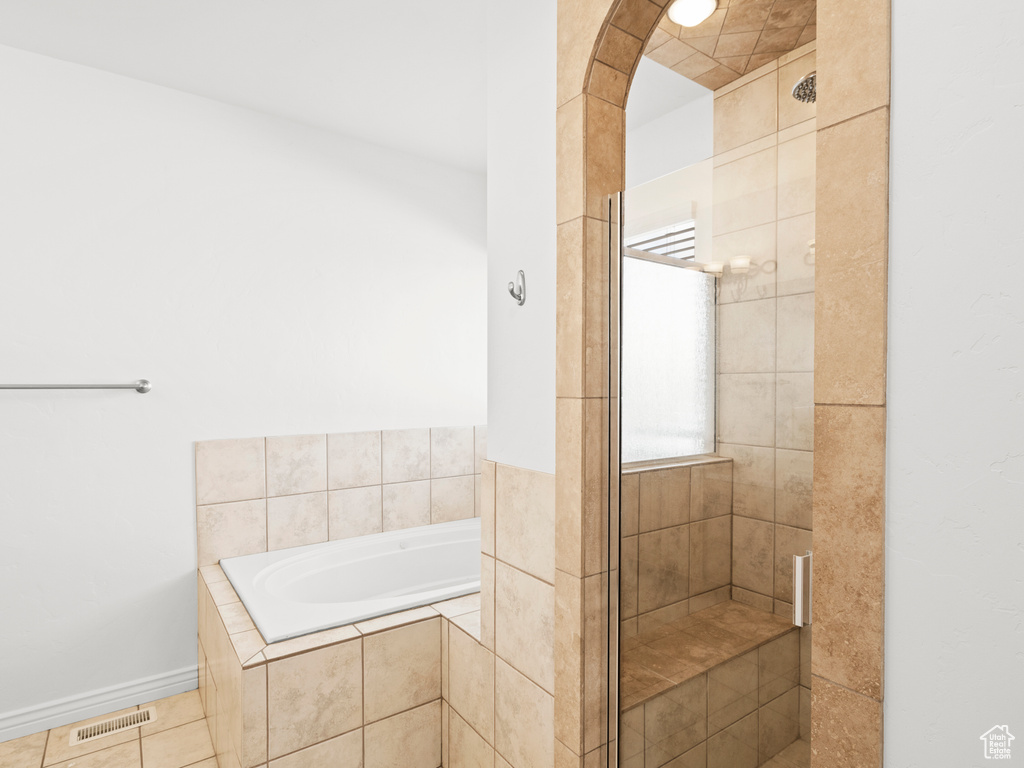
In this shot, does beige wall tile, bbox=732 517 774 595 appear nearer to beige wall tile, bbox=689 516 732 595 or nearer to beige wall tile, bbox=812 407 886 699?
beige wall tile, bbox=689 516 732 595

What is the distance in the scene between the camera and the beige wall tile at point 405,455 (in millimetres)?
2840

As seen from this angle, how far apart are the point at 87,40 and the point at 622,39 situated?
197 cm

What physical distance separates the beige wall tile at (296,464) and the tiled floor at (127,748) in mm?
918

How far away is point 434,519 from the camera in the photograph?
2994 millimetres

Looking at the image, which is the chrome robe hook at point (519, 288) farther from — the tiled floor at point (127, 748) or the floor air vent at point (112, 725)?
the floor air vent at point (112, 725)

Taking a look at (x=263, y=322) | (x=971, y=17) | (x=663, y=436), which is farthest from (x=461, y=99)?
(x=971, y=17)

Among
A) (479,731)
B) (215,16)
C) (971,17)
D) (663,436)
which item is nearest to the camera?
(971,17)

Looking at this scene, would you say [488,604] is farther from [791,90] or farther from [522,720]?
[791,90]

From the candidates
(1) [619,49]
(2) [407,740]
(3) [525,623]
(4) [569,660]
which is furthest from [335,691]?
(1) [619,49]

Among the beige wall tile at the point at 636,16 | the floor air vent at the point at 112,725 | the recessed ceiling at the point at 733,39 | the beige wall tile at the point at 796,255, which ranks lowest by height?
the floor air vent at the point at 112,725

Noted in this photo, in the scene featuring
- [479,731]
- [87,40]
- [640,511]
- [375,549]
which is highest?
[87,40]

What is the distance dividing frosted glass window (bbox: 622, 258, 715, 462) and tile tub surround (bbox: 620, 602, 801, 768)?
327 millimetres

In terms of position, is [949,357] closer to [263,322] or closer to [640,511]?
[640,511]

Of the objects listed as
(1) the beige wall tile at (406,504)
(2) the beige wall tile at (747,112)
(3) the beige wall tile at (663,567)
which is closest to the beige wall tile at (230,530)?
(1) the beige wall tile at (406,504)
